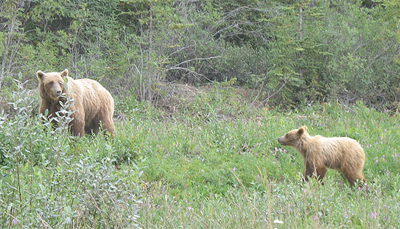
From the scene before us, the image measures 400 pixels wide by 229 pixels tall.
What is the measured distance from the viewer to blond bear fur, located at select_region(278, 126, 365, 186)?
5.90m

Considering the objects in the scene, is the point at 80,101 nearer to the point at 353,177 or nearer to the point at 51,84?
the point at 51,84

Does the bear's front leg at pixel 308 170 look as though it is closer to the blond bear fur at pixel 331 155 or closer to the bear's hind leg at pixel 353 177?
the blond bear fur at pixel 331 155

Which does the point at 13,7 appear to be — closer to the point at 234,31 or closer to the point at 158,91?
the point at 158,91

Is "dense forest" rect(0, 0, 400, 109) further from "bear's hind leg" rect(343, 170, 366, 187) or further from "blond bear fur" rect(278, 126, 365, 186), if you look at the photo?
"bear's hind leg" rect(343, 170, 366, 187)

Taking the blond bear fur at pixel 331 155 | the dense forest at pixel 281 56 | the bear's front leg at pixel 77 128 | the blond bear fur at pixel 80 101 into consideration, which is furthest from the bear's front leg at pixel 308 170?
the dense forest at pixel 281 56

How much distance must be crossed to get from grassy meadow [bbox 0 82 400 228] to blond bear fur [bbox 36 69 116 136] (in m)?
0.32

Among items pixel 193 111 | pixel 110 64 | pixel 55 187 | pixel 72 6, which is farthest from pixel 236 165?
pixel 72 6

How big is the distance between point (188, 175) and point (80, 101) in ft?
8.35

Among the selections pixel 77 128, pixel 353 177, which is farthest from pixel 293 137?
pixel 77 128

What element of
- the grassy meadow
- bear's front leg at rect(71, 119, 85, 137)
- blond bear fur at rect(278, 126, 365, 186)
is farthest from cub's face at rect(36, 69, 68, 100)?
blond bear fur at rect(278, 126, 365, 186)

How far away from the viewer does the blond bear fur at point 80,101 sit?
7113 mm

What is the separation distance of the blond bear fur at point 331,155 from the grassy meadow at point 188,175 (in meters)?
0.27

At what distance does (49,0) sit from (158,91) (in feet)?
15.3

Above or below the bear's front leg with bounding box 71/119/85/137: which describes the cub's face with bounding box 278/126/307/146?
above
